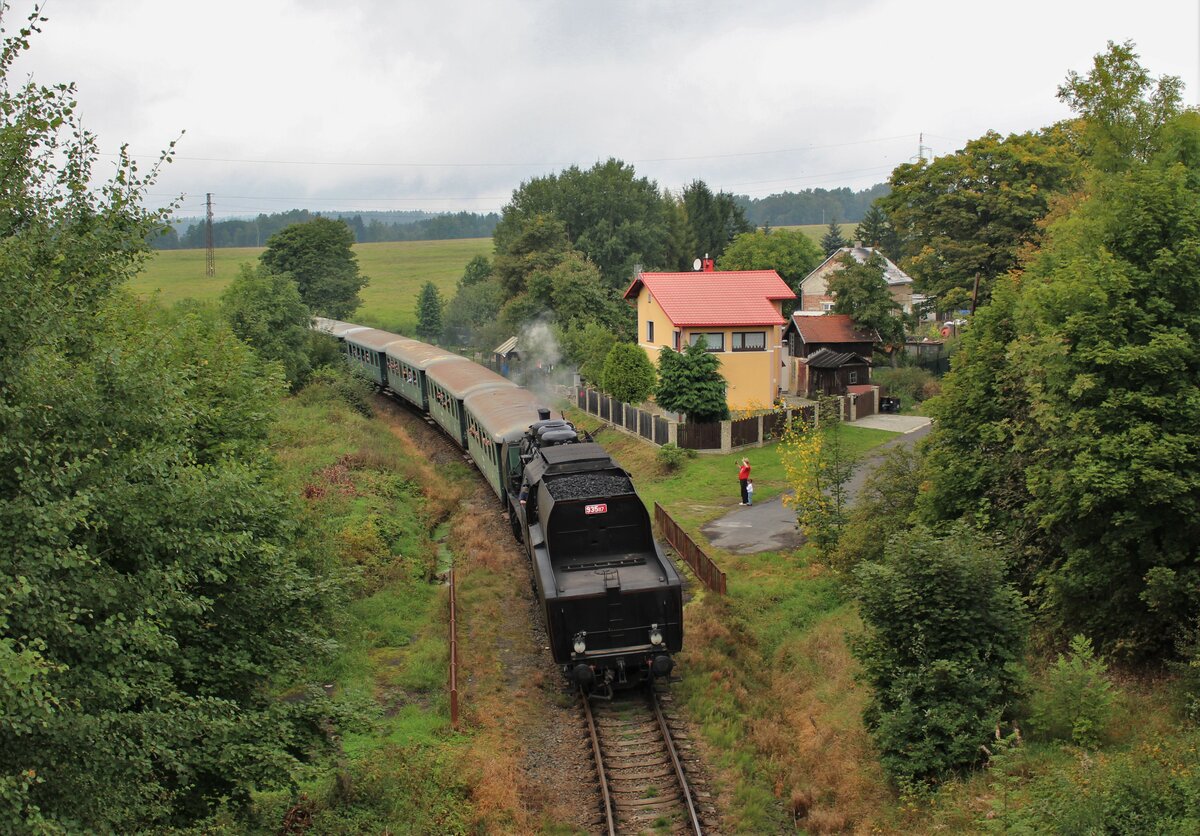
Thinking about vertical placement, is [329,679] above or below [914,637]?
below

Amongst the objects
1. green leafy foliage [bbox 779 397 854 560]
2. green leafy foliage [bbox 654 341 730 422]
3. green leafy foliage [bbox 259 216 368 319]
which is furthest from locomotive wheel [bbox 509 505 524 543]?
green leafy foliage [bbox 259 216 368 319]

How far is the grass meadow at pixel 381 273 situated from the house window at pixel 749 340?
34164 millimetres

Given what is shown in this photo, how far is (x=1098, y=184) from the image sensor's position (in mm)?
15648

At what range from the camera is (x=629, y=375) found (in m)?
37.2

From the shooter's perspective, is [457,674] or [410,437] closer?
[457,674]

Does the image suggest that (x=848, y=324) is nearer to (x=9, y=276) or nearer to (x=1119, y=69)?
(x=1119, y=69)

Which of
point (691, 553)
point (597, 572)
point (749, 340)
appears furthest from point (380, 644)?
point (749, 340)

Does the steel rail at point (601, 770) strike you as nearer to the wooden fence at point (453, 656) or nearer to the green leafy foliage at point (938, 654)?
the wooden fence at point (453, 656)

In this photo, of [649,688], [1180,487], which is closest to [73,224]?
[649,688]

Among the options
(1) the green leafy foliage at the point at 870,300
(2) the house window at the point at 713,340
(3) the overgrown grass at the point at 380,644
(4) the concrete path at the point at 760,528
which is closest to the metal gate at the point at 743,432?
(4) the concrete path at the point at 760,528

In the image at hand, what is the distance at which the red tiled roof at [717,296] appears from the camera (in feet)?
129

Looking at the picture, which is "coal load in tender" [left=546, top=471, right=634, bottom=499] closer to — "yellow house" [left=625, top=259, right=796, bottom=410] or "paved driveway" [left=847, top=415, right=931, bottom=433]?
"yellow house" [left=625, top=259, right=796, bottom=410]

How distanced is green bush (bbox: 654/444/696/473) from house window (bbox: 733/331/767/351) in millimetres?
8940

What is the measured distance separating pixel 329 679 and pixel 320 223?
61462 millimetres
